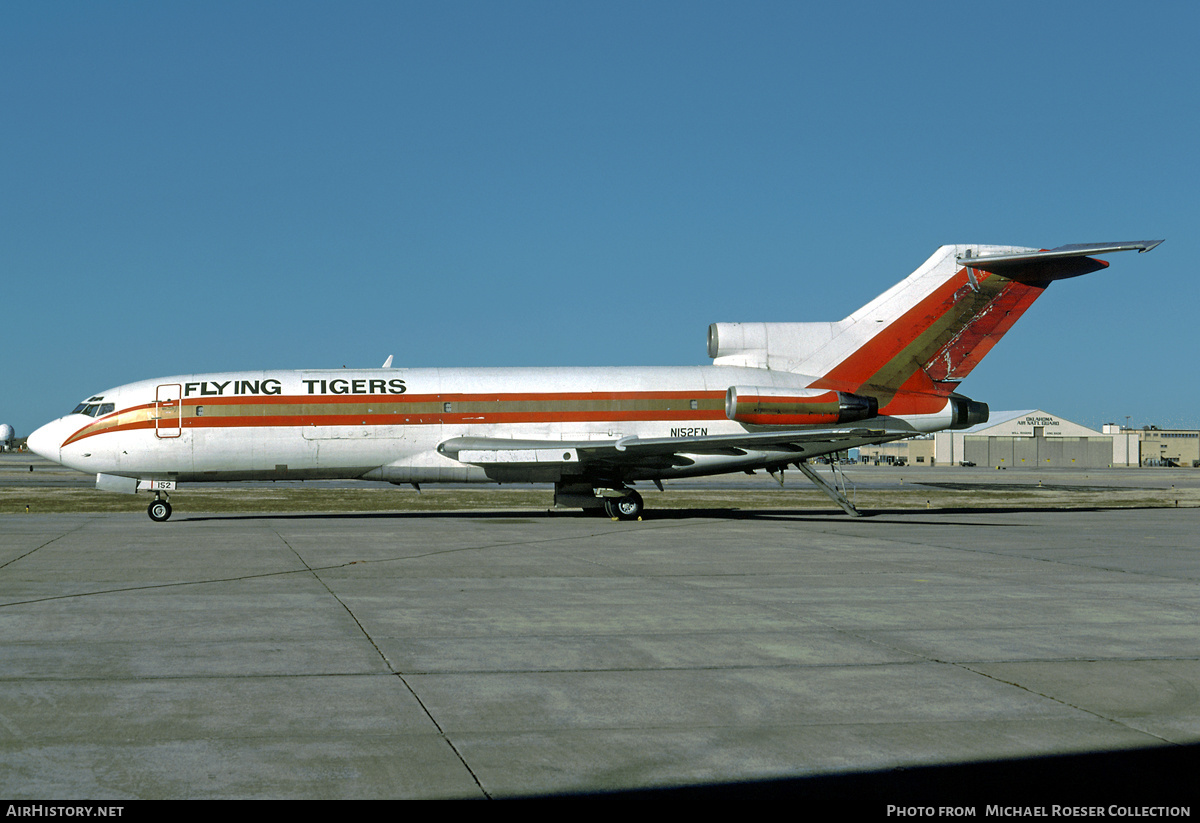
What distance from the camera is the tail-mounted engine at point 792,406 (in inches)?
1018

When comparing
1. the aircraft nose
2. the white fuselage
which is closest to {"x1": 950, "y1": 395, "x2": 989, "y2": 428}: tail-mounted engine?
the white fuselage

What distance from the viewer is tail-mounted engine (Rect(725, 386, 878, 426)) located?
25.9 metres

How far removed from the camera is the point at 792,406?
85.6 feet

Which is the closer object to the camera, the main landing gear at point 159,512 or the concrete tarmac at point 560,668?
the concrete tarmac at point 560,668

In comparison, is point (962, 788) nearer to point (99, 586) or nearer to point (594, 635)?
point (594, 635)

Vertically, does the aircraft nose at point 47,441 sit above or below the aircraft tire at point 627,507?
above

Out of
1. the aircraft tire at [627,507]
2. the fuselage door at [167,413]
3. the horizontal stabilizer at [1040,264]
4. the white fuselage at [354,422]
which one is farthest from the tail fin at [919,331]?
the fuselage door at [167,413]

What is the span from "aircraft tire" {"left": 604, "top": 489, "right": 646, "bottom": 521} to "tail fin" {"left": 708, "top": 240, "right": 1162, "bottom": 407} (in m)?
5.02

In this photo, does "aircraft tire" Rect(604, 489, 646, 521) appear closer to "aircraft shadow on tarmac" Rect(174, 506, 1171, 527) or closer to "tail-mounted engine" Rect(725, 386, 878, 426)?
"aircraft shadow on tarmac" Rect(174, 506, 1171, 527)

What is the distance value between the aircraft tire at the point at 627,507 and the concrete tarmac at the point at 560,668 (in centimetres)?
949

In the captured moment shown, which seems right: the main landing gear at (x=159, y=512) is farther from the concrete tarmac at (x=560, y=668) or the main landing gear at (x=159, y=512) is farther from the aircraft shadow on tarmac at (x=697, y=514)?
the concrete tarmac at (x=560, y=668)

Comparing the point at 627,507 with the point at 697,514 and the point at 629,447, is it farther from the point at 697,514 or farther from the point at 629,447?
the point at 697,514

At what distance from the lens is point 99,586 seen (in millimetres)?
12477

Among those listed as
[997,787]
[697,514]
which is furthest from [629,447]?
[997,787]
